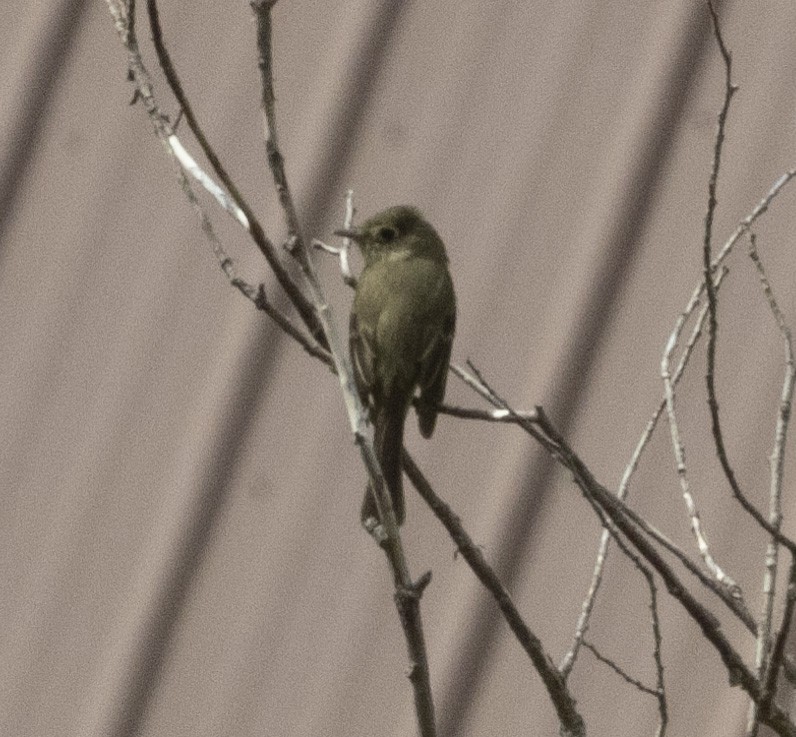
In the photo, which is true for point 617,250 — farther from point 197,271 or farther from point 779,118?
Answer: point 197,271

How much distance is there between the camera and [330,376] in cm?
283

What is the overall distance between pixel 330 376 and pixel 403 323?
7.9 inches

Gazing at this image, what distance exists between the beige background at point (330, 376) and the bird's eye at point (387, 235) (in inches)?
2.0

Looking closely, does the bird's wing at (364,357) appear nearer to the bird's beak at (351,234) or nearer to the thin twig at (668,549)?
the bird's beak at (351,234)

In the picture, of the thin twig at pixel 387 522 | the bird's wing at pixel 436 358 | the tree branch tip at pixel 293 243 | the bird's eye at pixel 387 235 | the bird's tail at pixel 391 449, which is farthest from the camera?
the bird's eye at pixel 387 235

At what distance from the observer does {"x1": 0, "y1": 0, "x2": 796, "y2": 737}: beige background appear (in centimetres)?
263

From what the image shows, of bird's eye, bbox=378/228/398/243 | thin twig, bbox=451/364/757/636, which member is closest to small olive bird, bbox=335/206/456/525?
bird's eye, bbox=378/228/398/243

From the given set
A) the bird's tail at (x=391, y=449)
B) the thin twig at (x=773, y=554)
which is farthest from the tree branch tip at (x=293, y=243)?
the bird's tail at (x=391, y=449)

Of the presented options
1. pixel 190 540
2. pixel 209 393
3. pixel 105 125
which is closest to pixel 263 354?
pixel 209 393

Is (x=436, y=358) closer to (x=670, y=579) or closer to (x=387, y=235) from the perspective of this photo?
(x=387, y=235)

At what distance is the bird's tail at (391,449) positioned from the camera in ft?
8.36

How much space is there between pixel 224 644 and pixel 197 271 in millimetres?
616

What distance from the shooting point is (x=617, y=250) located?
9.44 ft

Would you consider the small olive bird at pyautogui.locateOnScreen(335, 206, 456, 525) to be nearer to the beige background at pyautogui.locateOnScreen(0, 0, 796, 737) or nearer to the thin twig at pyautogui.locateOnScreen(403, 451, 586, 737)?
the beige background at pyautogui.locateOnScreen(0, 0, 796, 737)
